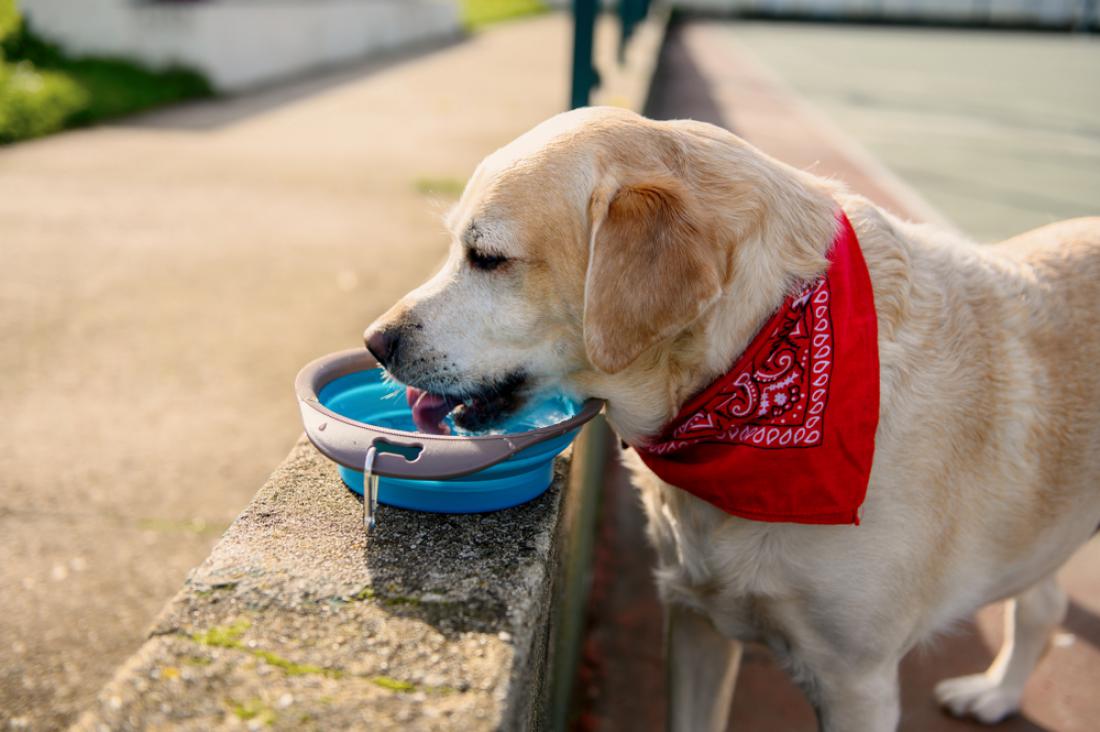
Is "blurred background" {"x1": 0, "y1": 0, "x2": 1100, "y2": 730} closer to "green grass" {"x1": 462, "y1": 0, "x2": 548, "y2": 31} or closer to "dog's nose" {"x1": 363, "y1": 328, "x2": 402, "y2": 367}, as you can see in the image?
"dog's nose" {"x1": 363, "y1": 328, "x2": 402, "y2": 367}

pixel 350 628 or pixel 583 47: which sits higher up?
pixel 583 47

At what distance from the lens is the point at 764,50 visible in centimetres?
3162

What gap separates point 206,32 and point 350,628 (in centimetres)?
1464

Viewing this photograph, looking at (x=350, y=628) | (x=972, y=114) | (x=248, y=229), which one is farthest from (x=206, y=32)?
(x=350, y=628)

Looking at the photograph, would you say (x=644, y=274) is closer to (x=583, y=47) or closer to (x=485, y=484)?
(x=485, y=484)

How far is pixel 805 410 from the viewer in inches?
88.7

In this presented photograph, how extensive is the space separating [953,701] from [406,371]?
2.46 metres

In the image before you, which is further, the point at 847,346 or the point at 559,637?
the point at 559,637

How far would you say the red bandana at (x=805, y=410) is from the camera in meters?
2.22

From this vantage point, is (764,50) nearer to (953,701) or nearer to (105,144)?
(105,144)

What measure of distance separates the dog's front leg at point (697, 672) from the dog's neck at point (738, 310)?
85 cm

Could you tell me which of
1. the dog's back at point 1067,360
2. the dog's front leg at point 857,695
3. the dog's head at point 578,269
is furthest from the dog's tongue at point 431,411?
the dog's back at point 1067,360

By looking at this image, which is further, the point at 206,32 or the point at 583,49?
the point at 206,32

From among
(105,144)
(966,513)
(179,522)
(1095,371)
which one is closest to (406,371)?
(966,513)
